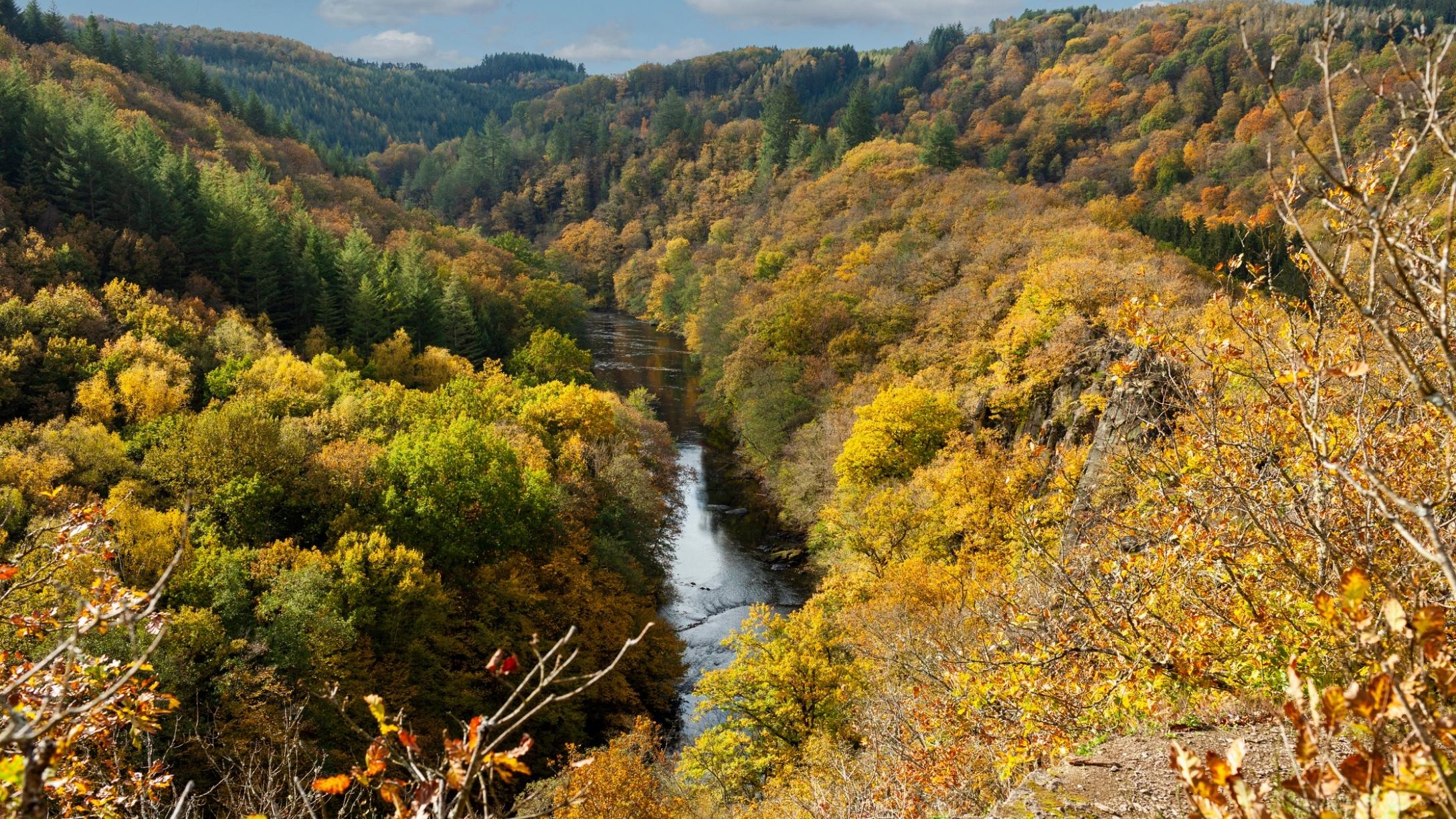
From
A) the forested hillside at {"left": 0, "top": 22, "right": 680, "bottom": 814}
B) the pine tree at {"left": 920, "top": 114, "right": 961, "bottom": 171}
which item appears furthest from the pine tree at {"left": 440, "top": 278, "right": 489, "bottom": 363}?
the pine tree at {"left": 920, "top": 114, "right": 961, "bottom": 171}

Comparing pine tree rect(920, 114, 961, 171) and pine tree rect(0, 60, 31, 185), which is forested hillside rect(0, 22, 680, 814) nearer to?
pine tree rect(0, 60, 31, 185)

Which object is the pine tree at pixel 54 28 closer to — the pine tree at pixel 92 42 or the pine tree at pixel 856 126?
the pine tree at pixel 92 42

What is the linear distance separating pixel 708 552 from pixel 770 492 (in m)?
7.19

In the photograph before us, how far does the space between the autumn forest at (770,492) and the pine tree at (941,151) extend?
22.2 inches

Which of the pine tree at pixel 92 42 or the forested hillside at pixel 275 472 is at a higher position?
the pine tree at pixel 92 42

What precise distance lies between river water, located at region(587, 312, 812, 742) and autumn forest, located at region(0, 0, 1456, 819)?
24.8 inches

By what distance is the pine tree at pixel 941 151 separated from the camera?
3196 inches

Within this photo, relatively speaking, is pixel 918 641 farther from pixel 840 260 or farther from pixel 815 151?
pixel 815 151

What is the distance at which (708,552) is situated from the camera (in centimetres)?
4056

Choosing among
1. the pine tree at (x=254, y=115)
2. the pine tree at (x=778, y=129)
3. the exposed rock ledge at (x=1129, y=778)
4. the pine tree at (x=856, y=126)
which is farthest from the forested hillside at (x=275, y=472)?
the pine tree at (x=778, y=129)

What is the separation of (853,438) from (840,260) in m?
30.6

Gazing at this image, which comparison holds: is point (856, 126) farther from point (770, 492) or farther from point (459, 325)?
point (770, 492)

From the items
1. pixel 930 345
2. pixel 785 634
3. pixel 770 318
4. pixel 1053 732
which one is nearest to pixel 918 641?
pixel 785 634

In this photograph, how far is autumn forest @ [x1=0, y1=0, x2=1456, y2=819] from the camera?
471cm
